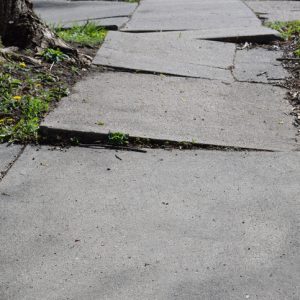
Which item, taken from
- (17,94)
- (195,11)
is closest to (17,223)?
(17,94)

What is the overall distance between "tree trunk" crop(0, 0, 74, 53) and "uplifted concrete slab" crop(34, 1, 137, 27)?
57.2 inches

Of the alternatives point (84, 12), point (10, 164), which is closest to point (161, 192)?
point (10, 164)

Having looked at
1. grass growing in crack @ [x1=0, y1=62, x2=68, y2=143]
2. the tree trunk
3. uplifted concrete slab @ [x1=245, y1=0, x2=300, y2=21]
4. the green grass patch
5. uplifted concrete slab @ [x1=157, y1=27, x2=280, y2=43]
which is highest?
the tree trunk

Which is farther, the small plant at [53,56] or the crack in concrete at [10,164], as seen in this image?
the small plant at [53,56]

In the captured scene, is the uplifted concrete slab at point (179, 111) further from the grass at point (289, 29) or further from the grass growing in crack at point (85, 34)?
the grass at point (289, 29)

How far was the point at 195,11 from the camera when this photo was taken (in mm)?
8133

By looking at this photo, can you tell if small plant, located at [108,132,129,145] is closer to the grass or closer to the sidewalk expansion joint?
the sidewalk expansion joint

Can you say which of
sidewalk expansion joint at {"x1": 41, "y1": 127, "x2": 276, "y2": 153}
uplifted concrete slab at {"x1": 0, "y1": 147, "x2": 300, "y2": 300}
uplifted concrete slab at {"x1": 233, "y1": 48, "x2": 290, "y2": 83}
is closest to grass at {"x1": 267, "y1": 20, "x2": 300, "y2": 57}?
uplifted concrete slab at {"x1": 233, "y1": 48, "x2": 290, "y2": 83}

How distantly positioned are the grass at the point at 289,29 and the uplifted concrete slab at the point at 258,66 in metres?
0.36

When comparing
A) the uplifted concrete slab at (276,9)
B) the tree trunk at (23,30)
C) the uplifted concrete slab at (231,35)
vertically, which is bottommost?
the uplifted concrete slab at (276,9)

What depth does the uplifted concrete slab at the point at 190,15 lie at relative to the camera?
7.29 metres

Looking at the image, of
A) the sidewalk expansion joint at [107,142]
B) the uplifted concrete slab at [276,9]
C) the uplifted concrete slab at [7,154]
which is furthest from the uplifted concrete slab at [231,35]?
the uplifted concrete slab at [7,154]

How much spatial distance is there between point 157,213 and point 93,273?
64 centimetres

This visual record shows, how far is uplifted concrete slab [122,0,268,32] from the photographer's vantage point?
729cm
